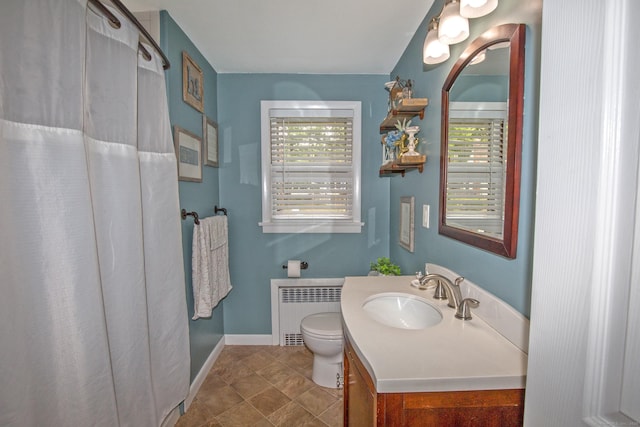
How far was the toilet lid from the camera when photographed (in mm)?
1810

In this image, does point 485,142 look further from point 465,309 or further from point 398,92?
point 398,92

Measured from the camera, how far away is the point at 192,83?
1839 millimetres

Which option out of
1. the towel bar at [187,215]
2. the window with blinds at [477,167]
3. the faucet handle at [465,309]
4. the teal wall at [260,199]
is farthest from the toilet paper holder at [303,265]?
the faucet handle at [465,309]

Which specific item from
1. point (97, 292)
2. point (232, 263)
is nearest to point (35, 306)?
point (97, 292)

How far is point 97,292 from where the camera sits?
85 centimetres

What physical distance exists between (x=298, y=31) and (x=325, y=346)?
207 centimetres

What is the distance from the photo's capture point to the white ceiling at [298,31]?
4.96 feet

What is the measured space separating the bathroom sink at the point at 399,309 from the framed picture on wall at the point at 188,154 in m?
1.33

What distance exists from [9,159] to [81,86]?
0.30 meters

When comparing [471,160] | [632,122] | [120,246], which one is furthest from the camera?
[471,160]

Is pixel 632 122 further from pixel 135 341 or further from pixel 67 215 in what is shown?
pixel 135 341

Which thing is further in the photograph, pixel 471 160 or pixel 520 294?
pixel 471 160

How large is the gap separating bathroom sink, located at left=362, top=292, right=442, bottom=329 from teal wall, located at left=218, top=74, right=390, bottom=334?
3.66 feet

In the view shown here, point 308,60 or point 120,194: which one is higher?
point 308,60
